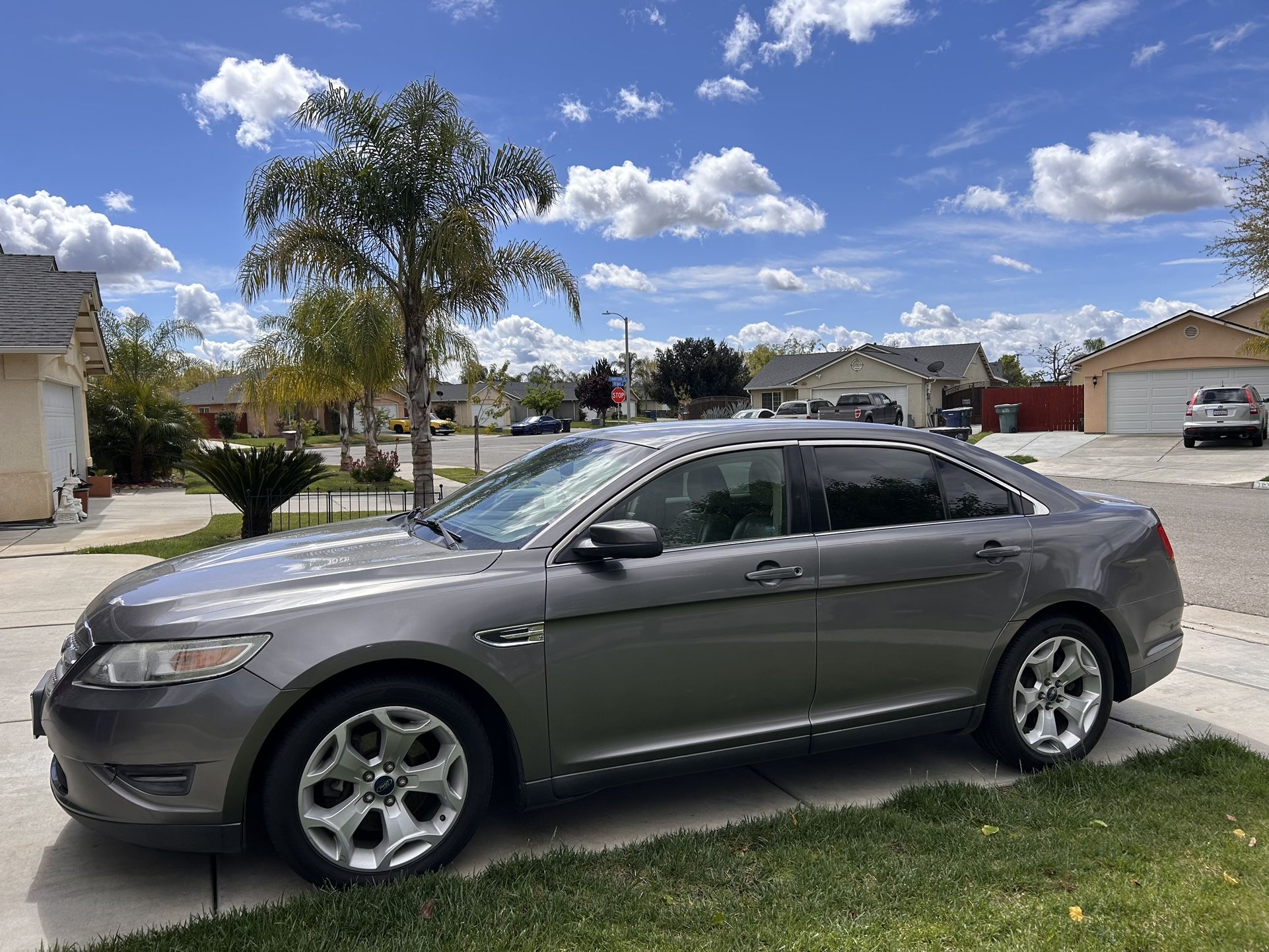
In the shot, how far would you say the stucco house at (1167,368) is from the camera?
2989cm

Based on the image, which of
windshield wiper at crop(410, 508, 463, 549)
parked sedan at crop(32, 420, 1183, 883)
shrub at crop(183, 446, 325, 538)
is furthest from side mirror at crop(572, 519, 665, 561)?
shrub at crop(183, 446, 325, 538)

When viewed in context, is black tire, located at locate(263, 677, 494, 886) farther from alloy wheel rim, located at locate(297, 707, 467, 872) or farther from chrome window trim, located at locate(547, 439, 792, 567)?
chrome window trim, located at locate(547, 439, 792, 567)

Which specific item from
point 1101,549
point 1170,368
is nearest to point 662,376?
point 1170,368

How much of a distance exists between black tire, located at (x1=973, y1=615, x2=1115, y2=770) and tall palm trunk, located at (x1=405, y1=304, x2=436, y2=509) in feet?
36.5

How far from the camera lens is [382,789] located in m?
3.11

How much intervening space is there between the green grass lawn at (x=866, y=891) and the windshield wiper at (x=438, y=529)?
124 centimetres

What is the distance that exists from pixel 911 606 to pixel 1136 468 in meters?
21.3

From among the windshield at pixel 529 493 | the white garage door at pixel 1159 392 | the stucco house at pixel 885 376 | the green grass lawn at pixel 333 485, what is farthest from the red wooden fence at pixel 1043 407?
the windshield at pixel 529 493

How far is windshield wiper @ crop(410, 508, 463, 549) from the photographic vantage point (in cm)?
369

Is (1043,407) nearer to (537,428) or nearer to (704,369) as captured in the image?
(537,428)

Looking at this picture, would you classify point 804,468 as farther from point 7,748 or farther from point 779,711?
point 7,748

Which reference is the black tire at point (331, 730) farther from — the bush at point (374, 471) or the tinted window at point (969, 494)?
the bush at point (374, 471)

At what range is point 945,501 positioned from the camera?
4.15 metres

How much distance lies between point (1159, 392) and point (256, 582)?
34462 millimetres
